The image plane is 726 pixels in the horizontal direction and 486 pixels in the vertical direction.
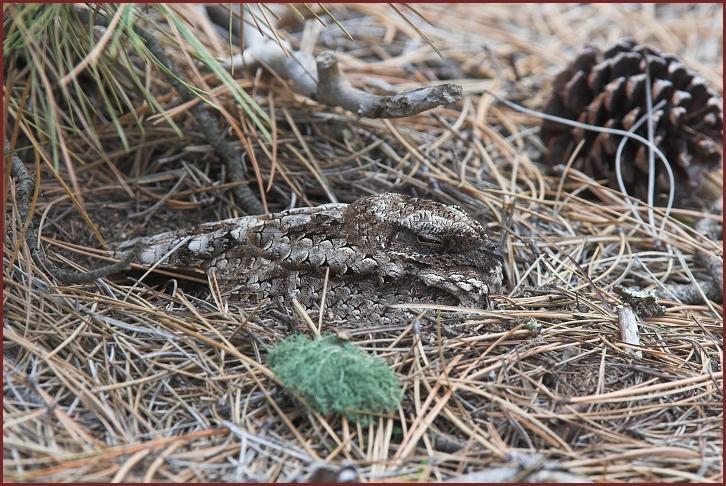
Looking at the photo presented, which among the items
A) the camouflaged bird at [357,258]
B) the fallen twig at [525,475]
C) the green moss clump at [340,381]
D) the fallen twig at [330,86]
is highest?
the fallen twig at [330,86]

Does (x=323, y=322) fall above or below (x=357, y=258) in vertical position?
below

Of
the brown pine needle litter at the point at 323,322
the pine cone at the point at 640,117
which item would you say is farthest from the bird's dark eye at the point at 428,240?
the pine cone at the point at 640,117

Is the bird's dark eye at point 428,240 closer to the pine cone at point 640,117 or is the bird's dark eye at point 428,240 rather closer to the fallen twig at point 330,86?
the fallen twig at point 330,86

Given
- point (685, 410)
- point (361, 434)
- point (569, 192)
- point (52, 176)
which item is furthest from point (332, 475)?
point (569, 192)

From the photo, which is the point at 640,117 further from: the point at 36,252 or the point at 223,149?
the point at 36,252

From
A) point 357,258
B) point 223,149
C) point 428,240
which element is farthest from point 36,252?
point 428,240

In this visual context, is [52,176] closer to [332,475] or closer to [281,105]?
[281,105]

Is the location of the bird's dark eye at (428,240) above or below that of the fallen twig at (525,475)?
above
